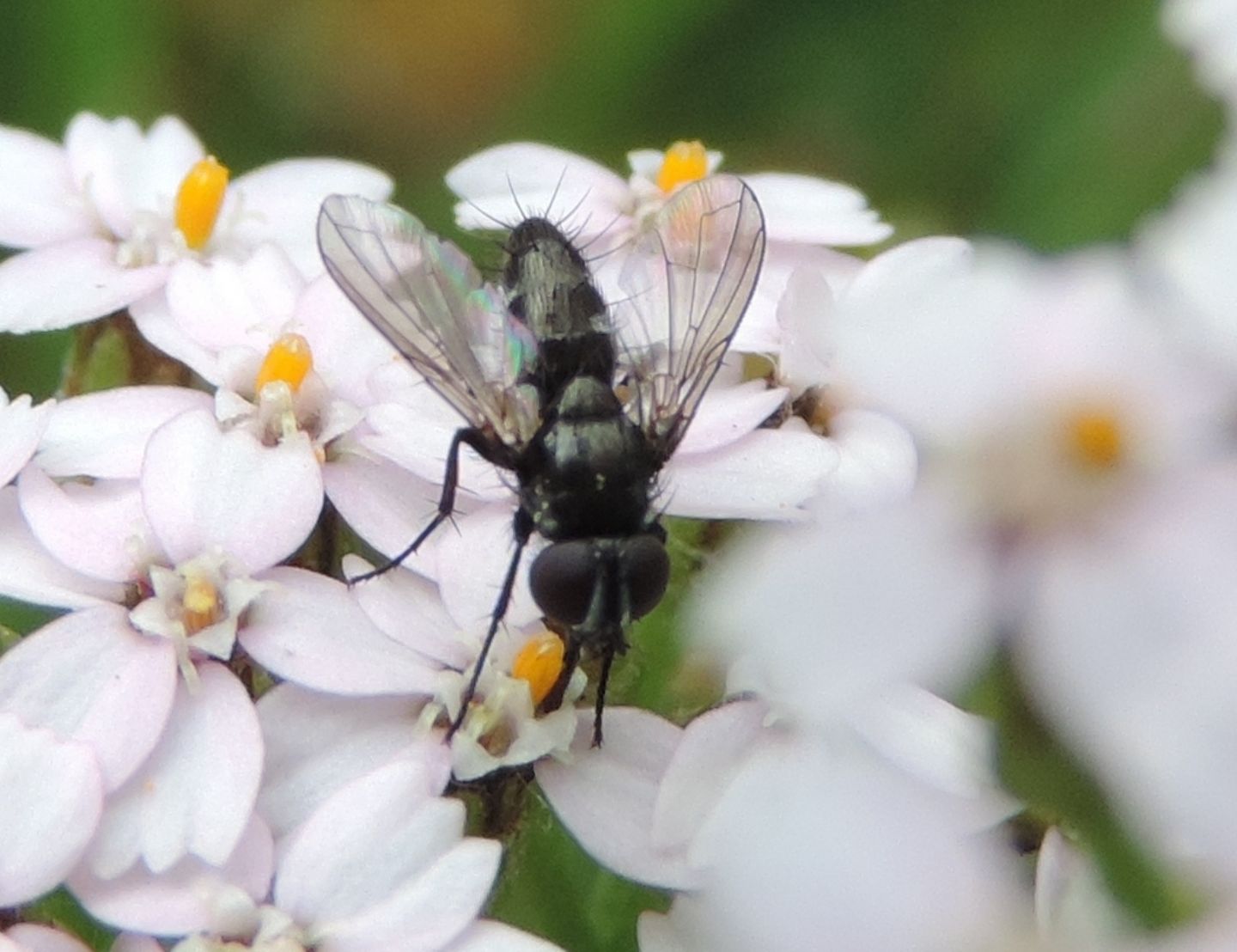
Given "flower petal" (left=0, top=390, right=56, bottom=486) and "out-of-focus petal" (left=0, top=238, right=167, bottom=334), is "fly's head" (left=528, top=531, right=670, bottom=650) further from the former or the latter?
"out-of-focus petal" (left=0, top=238, right=167, bottom=334)

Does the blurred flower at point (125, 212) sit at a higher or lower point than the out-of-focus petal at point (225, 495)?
higher

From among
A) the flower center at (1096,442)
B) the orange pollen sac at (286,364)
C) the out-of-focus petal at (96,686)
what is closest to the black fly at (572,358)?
the orange pollen sac at (286,364)

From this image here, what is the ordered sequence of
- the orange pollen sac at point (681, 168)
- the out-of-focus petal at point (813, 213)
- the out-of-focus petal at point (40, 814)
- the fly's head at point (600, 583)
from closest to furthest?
the out-of-focus petal at point (40, 814) < the fly's head at point (600, 583) < the out-of-focus petal at point (813, 213) < the orange pollen sac at point (681, 168)

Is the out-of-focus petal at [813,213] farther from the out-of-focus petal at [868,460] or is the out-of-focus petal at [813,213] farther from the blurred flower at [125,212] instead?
the blurred flower at [125,212]

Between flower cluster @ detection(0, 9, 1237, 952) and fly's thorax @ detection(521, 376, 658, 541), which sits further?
fly's thorax @ detection(521, 376, 658, 541)

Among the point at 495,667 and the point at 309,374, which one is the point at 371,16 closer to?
the point at 309,374

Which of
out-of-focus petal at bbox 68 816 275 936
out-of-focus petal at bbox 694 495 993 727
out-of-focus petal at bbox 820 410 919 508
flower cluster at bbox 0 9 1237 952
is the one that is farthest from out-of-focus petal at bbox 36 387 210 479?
out-of-focus petal at bbox 694 495 993 727
